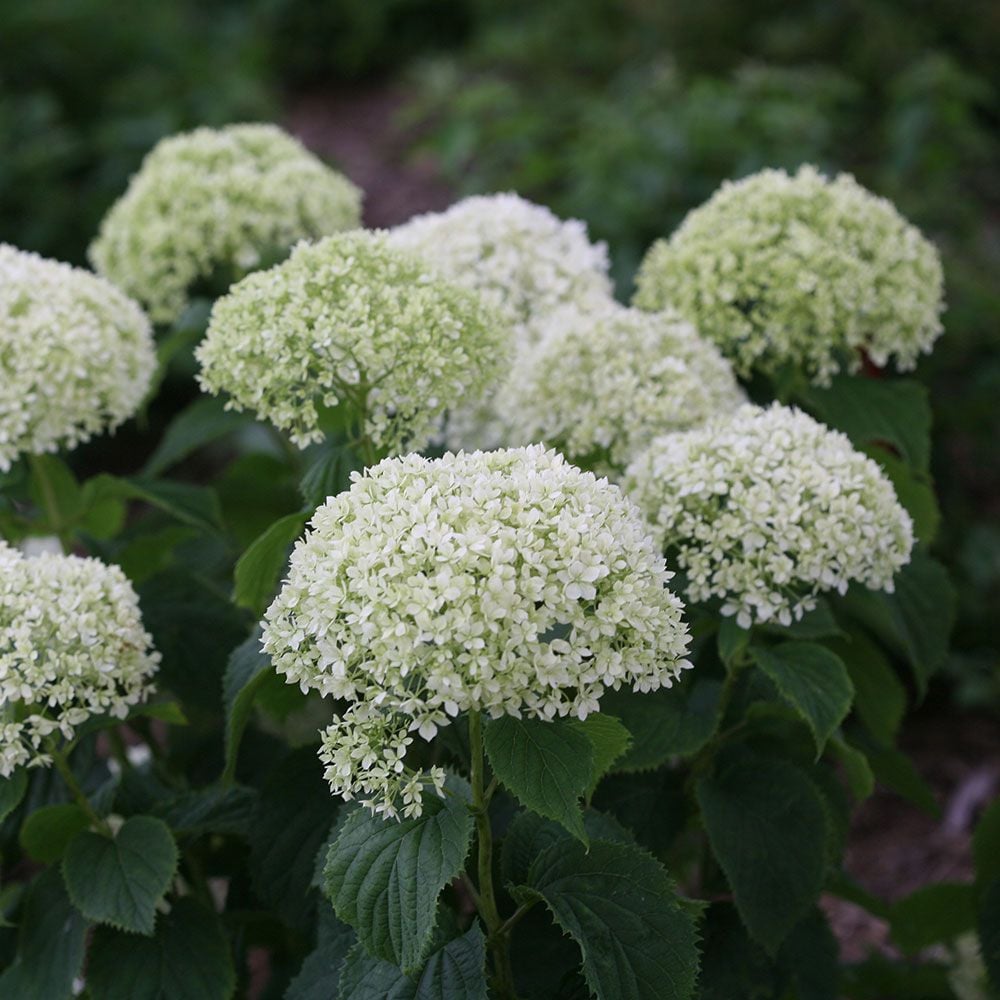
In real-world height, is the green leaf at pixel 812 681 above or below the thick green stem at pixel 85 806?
above

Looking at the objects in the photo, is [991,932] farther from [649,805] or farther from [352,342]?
[352,342]

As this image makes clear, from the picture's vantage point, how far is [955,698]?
4.73m

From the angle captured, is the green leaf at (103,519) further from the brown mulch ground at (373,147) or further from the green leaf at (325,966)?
the brown mulch ground at (373,147)

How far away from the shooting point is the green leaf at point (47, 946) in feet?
7.59

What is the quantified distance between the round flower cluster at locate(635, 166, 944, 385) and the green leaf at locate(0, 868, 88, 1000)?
1745 mm

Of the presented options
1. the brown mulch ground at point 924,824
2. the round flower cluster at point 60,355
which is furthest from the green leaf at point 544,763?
the brown mulch ground at point 924,824

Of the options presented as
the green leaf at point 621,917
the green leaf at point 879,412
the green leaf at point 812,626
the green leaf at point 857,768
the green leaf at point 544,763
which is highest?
the green leaf at point 544,763

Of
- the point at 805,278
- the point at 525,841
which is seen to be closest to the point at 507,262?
the point at 805,278

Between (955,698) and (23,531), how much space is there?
3.30 m

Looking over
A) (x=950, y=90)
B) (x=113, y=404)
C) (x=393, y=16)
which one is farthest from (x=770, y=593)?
(x=393, y=16)

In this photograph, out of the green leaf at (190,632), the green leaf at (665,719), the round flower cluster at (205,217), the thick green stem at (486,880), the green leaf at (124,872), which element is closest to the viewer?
the thick green stem at (486,880)

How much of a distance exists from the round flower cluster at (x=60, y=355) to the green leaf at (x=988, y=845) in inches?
80.4

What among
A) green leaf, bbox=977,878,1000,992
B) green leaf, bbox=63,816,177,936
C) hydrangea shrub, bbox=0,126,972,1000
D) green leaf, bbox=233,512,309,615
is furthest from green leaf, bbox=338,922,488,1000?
green leaf, bbox=977,878,1000,992

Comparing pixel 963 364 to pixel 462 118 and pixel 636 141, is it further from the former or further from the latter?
pixel 462 118
